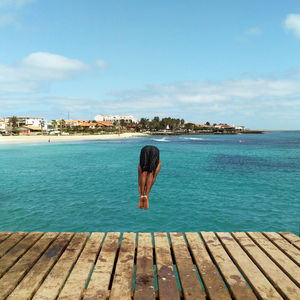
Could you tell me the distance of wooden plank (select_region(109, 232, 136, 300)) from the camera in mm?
4626

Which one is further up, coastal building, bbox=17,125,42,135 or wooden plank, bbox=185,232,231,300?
coastal building, bbox=17,125,42,135

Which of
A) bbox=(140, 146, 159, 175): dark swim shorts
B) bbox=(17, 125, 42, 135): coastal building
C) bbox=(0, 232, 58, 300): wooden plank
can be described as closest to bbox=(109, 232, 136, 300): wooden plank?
bbox=(0, 232, 58, 300): wooden plank

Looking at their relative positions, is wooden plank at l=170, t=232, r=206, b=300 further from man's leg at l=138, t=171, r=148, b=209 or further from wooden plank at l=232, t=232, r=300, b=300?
man's leg at l=138, t=171, r=148, b=209

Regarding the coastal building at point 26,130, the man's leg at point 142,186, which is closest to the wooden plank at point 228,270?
the man's leg at point 142,186

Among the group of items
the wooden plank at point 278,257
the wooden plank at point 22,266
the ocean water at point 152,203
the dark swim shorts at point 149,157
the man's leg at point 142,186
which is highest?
the dark swim shorts at point 149,157

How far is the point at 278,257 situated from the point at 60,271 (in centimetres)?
512

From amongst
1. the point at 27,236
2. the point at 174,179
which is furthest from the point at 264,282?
the point at 174,179

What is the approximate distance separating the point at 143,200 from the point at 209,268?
2.14m

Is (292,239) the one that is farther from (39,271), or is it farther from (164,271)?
(39,271)

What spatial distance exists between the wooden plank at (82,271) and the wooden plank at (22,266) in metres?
1.03

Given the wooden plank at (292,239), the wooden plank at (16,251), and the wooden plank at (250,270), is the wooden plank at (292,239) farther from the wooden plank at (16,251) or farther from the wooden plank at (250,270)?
the wooden plank at (16,251)

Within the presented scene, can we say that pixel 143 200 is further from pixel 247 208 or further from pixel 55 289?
pixel 247 208

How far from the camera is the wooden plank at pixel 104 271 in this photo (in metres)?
4.64

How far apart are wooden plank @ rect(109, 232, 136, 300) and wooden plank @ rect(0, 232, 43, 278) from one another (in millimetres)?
2484
